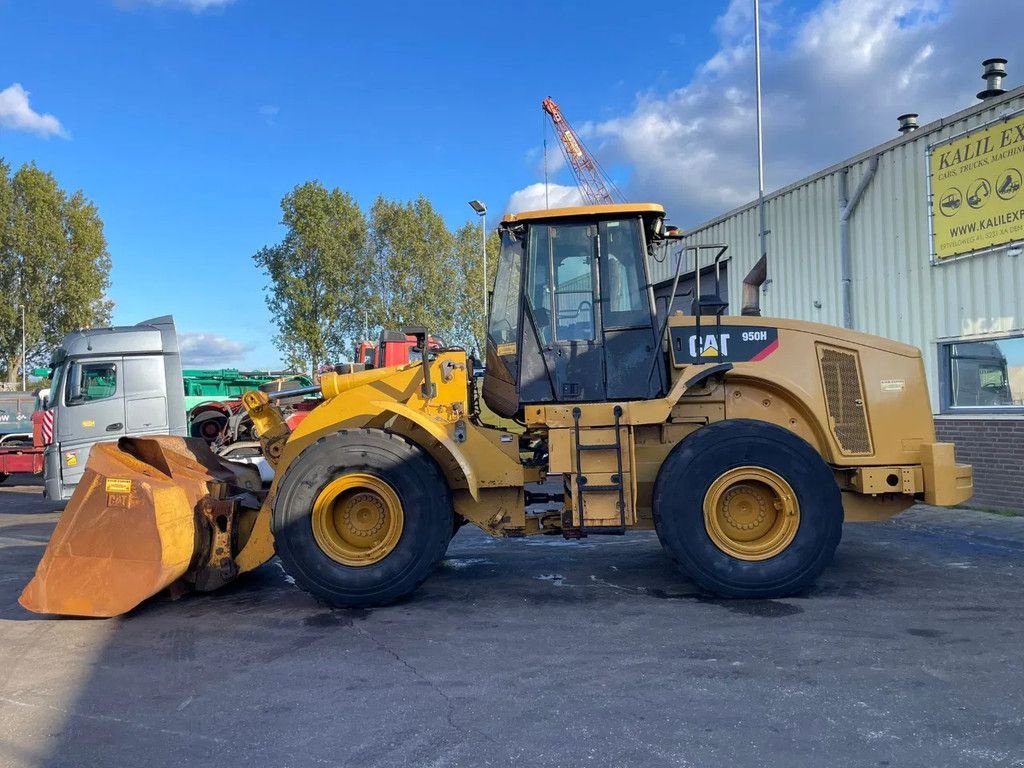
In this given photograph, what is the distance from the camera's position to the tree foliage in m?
32.4

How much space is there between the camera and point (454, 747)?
3.49 metres

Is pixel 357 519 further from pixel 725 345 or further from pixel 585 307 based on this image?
pixel 725 345

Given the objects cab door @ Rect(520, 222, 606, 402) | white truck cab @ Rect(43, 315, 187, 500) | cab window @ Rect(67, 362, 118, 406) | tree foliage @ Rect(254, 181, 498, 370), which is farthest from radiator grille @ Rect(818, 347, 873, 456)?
tree foliage @ Rect(254, 181, 498, 370)

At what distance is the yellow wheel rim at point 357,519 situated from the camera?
575 centimetres

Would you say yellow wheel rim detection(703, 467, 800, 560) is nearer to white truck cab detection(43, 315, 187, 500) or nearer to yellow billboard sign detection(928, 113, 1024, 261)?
yellow billboard sign detection(928, 113, 1024, 261)

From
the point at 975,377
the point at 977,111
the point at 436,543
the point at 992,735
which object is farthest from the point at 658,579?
the point at 977,111

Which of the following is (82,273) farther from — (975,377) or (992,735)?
(992,735)

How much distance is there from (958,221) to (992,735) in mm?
8014

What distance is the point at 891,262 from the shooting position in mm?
10836

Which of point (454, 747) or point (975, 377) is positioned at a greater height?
point (975, 377)

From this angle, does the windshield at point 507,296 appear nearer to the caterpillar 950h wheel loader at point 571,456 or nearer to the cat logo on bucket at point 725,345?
the caterpillar 950h wheel loader at point 571,456

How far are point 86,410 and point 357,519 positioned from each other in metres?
7.39

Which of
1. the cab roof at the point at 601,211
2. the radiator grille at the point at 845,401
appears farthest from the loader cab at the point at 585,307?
the radiator grille at the point at 845,401

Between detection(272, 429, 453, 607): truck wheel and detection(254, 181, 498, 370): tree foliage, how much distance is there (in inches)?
1010
